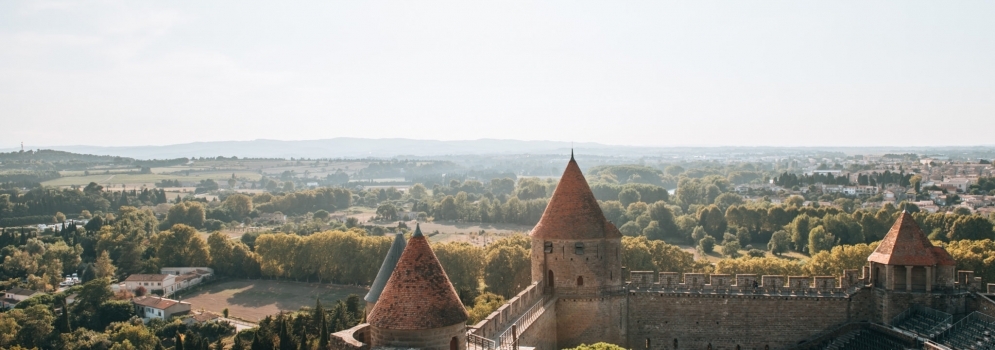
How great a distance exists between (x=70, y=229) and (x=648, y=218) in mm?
83380

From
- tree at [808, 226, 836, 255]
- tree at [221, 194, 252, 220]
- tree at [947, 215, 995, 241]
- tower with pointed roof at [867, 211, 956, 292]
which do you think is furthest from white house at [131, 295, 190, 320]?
tree at [221, 194, 252, 220]

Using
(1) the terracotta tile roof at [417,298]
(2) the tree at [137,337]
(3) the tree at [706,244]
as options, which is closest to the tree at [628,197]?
(3) the tree at [706,244]

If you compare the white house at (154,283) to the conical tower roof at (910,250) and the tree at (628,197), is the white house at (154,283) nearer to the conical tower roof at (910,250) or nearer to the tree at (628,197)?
the conical tower roof at (910,250)

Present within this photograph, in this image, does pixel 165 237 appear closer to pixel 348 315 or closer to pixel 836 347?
pixel 348 315

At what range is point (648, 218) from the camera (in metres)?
106

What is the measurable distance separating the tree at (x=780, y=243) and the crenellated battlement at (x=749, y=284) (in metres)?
51.8

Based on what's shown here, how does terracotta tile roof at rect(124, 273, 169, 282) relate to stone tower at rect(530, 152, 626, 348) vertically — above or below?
below

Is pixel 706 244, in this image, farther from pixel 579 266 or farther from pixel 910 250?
pixel 579 266

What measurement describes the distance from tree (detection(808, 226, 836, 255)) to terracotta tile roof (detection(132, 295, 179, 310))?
64658 millimetres

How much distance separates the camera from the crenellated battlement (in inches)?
1272

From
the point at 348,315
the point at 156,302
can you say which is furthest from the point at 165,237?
the point at 348,315

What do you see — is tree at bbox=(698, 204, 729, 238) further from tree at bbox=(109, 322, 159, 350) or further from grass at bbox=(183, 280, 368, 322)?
tree at bbox=(109, 322, 159, 350)

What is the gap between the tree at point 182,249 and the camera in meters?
89.7

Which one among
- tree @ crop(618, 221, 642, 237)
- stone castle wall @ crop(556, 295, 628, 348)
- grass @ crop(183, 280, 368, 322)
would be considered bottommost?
grass @ crop(183, 280, 368, 322)
